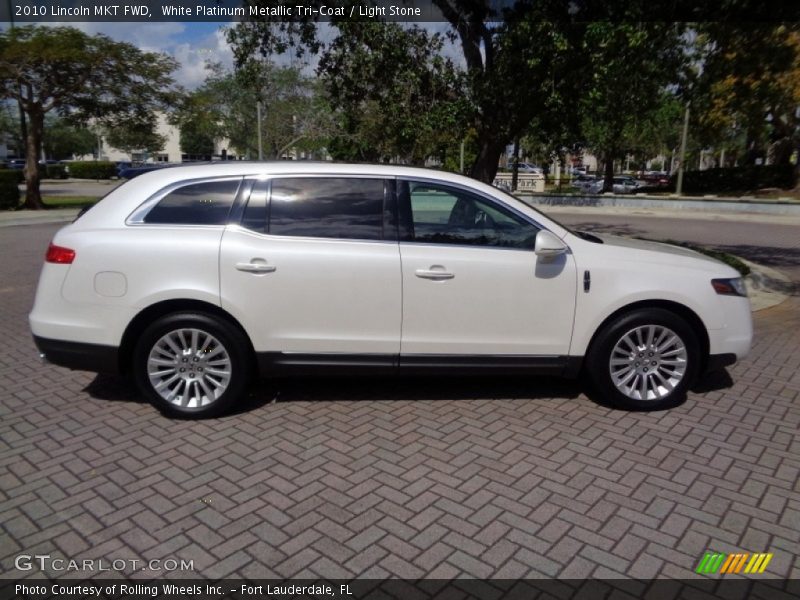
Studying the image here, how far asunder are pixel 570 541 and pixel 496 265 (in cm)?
202

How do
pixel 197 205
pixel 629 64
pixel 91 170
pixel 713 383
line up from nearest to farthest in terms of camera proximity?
pixel 197 205 → pixel 713 383 → pixel 629 64 → pixel 91 170

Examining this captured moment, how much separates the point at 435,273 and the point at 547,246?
0.80 metres

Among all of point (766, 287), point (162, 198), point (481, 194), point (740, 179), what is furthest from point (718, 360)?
point (740, 179)

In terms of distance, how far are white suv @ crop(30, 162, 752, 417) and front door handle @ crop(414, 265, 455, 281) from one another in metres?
0.01

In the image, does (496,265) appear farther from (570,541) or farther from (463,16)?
(463,16)

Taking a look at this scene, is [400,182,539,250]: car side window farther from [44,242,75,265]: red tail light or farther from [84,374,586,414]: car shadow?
[44,242,75,265]: red tail light

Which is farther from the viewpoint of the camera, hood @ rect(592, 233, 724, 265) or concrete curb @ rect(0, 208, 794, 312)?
concrete curb @ rect(0, 208, 794, 312)

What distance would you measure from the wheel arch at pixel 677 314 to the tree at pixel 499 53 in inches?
230

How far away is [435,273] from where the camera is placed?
15.0ft

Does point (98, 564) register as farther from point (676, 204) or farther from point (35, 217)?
point (676, 204)

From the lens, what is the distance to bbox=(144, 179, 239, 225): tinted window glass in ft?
15.2

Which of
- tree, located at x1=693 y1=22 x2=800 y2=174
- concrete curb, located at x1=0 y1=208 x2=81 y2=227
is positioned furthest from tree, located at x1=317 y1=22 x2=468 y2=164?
concrete curb, located at x1=0 y1=208 x2=81 y2=227

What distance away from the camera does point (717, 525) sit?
132 inches

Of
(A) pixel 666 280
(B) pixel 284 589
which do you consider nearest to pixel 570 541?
(B) pixel 284 589
